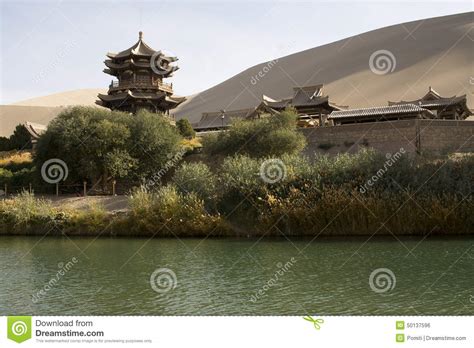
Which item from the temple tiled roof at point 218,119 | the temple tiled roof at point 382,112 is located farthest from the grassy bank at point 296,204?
the temple tiled roof at point 218,119

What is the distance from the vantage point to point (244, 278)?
14.5 meters

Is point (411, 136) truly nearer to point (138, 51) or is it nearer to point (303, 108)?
point (303, 108)

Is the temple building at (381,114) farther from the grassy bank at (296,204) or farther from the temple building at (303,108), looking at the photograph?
the grassy bank at (296,204)

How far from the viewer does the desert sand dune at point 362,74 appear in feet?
278

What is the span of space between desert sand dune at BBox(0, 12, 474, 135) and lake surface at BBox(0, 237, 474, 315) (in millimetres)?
60944

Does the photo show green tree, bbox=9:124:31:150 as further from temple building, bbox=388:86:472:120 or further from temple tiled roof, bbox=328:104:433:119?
temple building, bbox=388:86:472:120

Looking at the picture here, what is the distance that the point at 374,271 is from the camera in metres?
14.8

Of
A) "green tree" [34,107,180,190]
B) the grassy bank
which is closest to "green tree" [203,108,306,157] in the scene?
"green tree" [34,107,180,190]

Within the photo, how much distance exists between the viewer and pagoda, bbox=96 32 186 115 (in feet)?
149

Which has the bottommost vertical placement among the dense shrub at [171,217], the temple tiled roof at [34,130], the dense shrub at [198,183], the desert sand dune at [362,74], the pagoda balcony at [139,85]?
the dense shrub at [171,217]

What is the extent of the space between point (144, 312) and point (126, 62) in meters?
37.4

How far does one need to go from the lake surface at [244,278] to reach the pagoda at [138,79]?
83.1 feet
